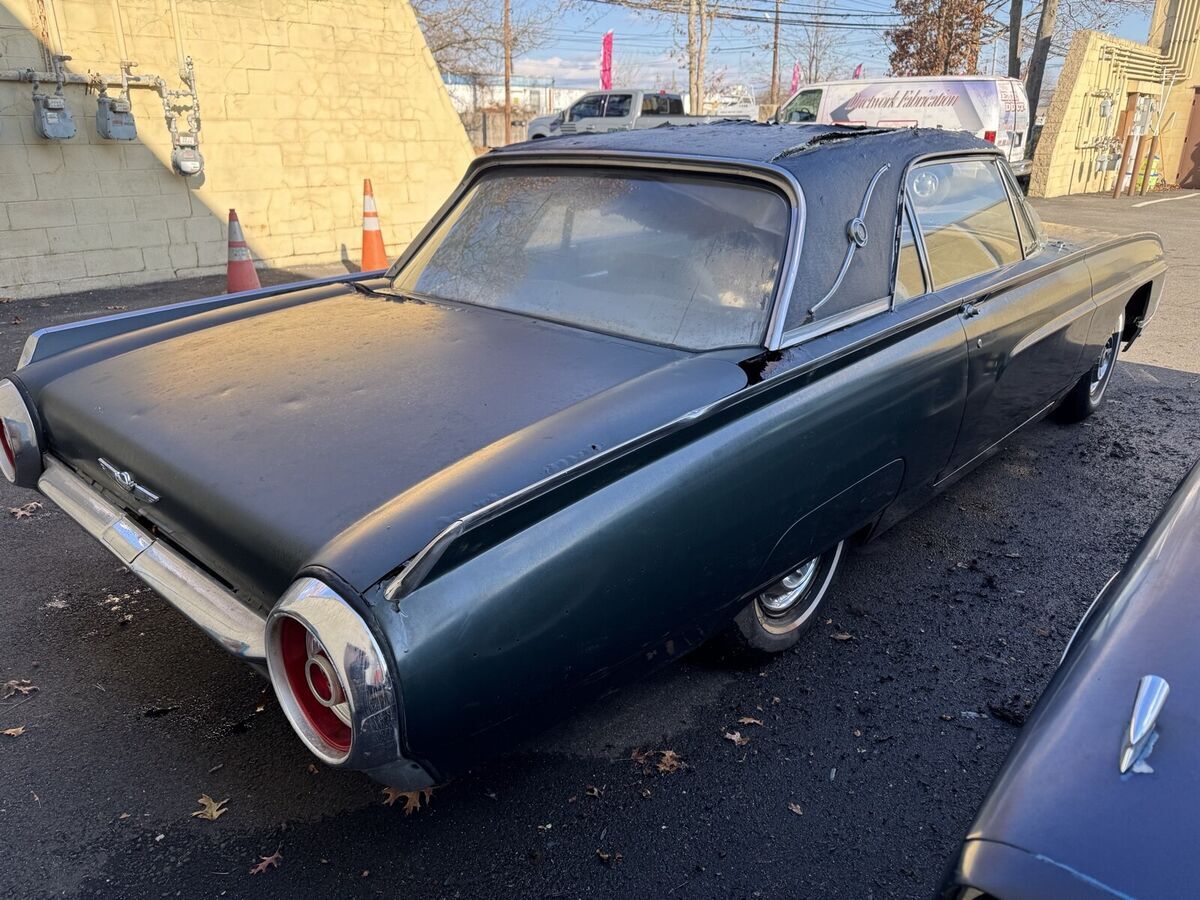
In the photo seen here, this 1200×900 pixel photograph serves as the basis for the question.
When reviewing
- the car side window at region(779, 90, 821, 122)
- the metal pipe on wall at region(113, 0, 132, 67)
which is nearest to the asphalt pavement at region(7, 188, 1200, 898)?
the metal pipe on wall at region(113, 0, 132, 67)

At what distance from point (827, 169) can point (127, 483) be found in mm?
2121

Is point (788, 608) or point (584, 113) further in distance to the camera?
point (584, 113)

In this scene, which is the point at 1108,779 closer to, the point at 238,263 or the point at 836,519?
the point at 836,519

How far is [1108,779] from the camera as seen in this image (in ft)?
3.88

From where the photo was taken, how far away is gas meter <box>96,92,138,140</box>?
288 inches

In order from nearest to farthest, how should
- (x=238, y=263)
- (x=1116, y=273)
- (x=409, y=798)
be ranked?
(x=409, y=798), (x=1116, y=273), (x=238, y=263)

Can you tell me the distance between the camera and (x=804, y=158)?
8.75 ft

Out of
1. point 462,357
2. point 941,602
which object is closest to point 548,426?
point 462,357

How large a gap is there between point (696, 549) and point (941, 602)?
159 cm

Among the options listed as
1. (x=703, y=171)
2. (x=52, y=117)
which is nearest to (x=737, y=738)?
(x=703, y=171)

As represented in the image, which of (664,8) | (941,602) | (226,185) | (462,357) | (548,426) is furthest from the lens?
(664,8)

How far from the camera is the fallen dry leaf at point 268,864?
200 cm

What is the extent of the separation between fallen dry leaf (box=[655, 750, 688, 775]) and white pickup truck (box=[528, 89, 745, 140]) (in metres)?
18.6

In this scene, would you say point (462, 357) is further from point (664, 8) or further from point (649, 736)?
point (664, 8)
